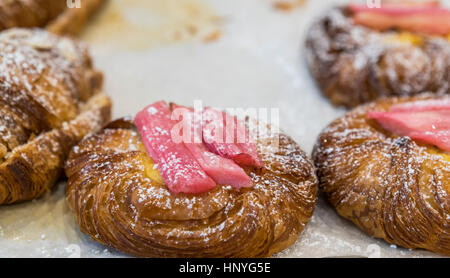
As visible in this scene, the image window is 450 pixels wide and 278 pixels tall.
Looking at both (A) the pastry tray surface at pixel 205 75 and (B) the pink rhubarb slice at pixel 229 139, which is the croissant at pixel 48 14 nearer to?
(A) the pastry tray surface at pixel 205 75

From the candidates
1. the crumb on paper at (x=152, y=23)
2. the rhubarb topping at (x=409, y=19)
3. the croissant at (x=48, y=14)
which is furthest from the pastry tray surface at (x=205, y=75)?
the rhubarb topping at (x=409, y=19)

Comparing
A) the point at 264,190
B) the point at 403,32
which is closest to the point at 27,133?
the point at 264,190

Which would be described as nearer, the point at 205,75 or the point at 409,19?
the point at 409,19

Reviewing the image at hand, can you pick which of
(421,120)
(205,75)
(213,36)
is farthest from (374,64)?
(213,36)

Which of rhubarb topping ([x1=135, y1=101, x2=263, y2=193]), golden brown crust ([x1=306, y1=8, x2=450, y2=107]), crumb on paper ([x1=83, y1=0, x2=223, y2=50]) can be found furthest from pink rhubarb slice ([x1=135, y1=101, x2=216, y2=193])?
crumb on paper ([x1=83, y1=0, x2=223, y2=50])

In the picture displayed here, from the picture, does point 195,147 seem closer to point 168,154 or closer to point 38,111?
point 168,154
